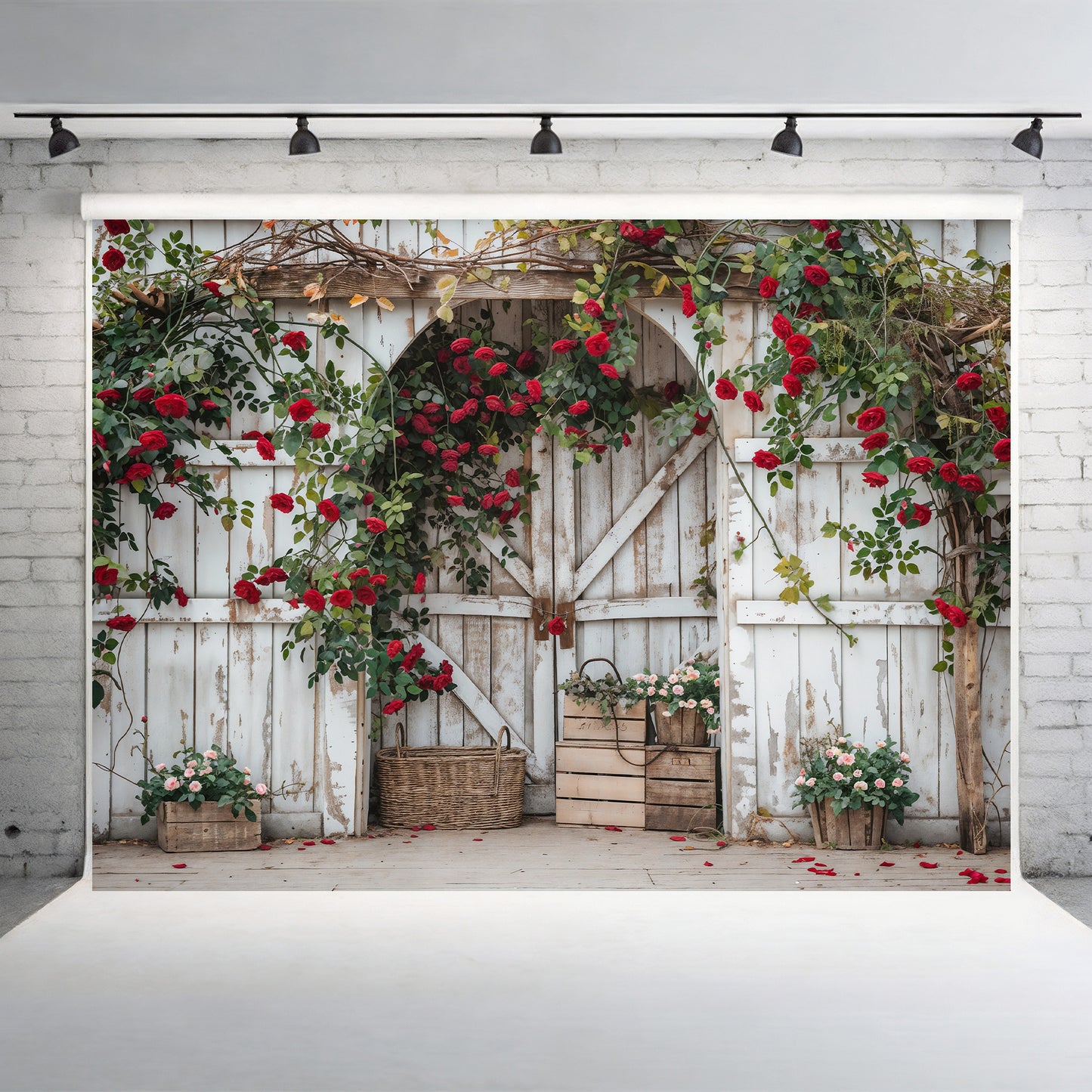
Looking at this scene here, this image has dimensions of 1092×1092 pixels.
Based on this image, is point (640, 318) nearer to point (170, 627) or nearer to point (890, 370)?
point (890, 370)

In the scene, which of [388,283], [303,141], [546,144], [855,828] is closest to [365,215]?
[303,141]

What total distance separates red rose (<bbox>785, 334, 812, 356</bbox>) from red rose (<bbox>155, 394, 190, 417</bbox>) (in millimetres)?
2163

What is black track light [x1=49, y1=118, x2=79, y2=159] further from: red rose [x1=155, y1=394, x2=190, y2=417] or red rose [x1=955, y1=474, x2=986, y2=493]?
red rose [x1=955, y1=474, x2=986, y2=493]

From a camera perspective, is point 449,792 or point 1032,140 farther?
point 449,792

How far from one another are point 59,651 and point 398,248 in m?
1.90

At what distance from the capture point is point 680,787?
14.2 feet

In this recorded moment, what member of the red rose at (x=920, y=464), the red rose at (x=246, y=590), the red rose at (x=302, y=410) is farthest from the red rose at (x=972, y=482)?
the red rose at (x=246, y=590)

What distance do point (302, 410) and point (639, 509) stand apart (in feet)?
5.24

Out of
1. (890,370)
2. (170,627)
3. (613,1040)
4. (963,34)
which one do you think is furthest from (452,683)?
(963,34)

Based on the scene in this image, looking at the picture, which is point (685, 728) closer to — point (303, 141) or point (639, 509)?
point (639, 509)

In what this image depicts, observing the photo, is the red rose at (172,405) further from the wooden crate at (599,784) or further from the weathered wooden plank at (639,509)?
the wooden crate at (599,784)

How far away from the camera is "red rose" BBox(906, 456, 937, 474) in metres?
3.72

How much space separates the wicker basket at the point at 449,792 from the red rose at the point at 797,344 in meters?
1.89

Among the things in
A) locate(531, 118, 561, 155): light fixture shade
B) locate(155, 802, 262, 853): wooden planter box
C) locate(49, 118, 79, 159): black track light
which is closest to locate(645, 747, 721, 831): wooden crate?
locate(155, 802, 262, 853): wooden planter box
